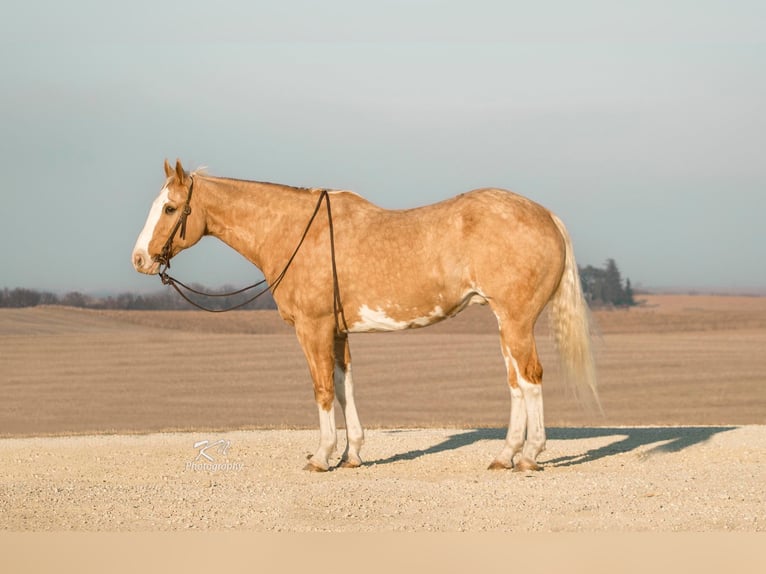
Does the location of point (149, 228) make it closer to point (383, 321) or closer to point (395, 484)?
point (383, 321)

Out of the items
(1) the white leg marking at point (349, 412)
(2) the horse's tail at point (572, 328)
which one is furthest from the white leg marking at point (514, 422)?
(1) the white leg marking at point (349, 412)

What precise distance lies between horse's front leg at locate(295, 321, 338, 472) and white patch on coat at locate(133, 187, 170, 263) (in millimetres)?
1992

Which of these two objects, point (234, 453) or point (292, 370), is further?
point (292, 370)

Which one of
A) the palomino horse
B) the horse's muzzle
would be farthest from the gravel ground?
the horse's muzzle

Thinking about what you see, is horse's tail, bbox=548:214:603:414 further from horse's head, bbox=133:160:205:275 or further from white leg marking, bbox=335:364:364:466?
horse's head, bbox=133:160:205:275

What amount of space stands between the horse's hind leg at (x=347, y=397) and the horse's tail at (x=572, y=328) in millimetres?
2450

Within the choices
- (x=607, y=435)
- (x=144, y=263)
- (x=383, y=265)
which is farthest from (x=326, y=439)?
(x=607, y=435)

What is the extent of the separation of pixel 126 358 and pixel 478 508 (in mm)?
19637

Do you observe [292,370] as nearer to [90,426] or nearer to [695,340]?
[90,426]

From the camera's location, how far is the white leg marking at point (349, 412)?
1205 cm

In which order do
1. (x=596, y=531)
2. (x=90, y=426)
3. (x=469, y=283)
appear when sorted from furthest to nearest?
(x=90, y=426)
(x=469, y=283)
(x=596, y=531)

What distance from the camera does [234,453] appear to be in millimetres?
13586

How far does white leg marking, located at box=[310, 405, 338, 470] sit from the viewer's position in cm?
1176

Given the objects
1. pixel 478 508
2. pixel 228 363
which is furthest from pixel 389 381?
pixel 478 508
